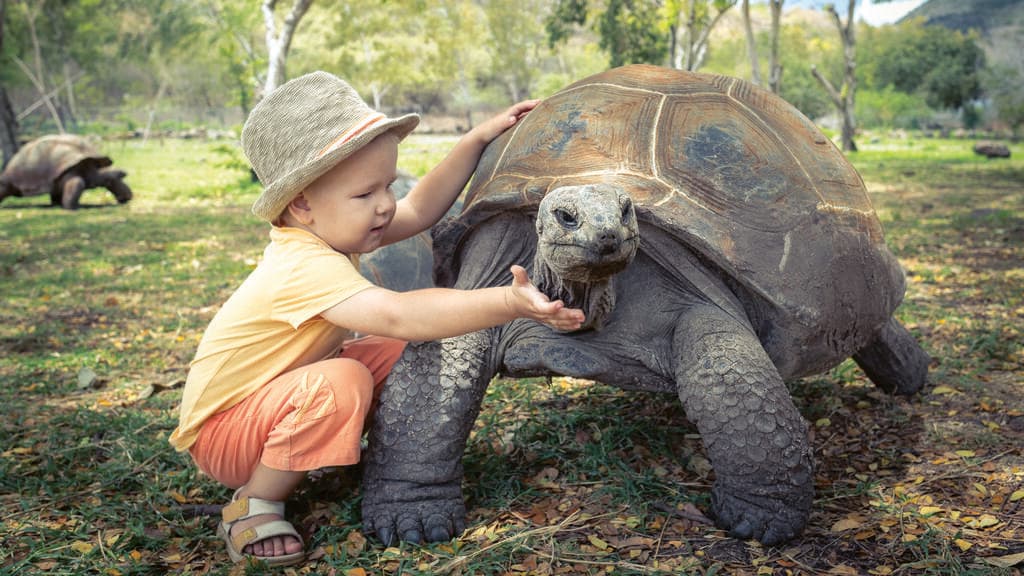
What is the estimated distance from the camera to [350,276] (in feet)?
6.73

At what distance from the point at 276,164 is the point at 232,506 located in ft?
3.02

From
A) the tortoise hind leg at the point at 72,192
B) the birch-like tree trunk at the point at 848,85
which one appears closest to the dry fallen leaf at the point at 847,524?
the tortoise hind leg at the point at 72,192

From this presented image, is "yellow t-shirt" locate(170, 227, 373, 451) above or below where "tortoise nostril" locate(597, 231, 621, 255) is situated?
below

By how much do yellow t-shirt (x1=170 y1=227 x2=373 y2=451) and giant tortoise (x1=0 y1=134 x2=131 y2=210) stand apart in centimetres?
995

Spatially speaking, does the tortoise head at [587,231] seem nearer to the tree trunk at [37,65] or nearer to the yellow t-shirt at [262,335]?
the yellow t-shirt at [262,335]

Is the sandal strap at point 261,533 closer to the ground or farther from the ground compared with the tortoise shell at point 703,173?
closer to the ground

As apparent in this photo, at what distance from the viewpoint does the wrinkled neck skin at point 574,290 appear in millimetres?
2068

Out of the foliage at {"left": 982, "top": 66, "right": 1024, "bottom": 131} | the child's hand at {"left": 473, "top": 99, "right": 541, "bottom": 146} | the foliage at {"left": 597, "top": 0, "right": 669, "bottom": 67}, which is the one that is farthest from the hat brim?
the foliage at {"left": 982, "top": 66, "right": 1024, "bottom": 131}

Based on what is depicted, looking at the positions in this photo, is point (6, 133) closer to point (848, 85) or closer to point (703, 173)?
point (703, 173)

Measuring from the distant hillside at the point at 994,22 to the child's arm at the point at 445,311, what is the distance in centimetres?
2805

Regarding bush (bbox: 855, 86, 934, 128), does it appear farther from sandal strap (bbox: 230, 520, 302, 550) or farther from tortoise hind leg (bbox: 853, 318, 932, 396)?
sandal strap (bbox: 230, 520, 302, 550)

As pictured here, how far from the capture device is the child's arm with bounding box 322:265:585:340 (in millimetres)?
1788

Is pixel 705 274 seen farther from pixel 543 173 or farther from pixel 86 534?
pixel 86 534

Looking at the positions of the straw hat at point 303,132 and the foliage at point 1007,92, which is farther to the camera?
the foliage at point 1007,92
